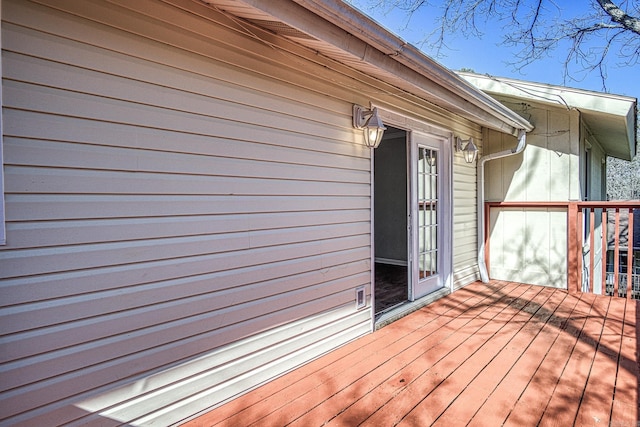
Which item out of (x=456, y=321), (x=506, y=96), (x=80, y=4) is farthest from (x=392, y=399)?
(x=506, y=96)

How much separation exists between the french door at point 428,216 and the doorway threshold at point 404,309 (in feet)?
0.21

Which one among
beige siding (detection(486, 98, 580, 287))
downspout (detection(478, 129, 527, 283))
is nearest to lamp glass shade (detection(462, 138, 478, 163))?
downspout (detection(478, 129, 527, 283))

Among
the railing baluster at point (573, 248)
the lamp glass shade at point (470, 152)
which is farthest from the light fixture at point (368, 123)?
the railing baluster at point (573, 248)

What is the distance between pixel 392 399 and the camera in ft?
7.20

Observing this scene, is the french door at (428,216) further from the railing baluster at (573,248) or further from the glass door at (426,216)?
the railing baluster at (573,248)

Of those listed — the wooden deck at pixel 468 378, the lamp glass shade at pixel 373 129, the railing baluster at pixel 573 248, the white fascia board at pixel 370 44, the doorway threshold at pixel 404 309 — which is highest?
the white fascia board at pixel 370 44

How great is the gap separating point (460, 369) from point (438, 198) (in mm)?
2371

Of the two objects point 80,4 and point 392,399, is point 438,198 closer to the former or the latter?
point 392,399

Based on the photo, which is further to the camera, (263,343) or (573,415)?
(263,343)

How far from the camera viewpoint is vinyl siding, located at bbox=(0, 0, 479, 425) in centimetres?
147

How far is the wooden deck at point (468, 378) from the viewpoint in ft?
6.63

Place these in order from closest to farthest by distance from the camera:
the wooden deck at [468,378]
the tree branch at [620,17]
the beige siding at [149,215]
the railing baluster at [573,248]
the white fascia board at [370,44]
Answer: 1. the beige siding at [149,215]
2. the white fascia board at [370,44]
3. the wooden deck at [468,378]
4. the tree branch at [620,17]
5. the railing baluster at [573,248]

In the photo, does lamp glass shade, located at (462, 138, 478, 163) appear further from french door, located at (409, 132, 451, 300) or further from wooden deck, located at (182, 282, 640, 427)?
wooden deck, located at (182, 282, 640, 427)

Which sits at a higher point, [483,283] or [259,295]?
[259,295]
